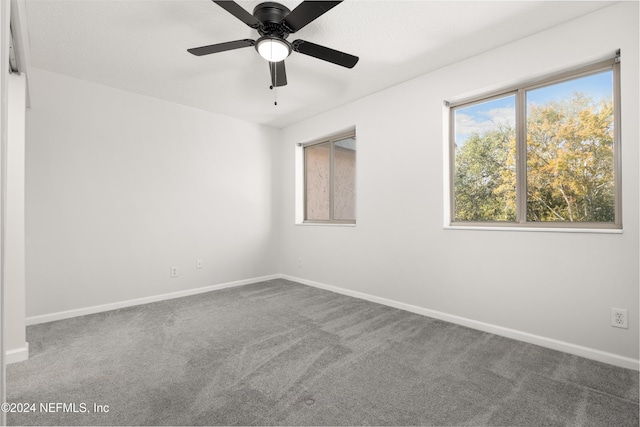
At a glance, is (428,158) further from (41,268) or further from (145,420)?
(41,268)

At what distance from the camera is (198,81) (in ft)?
10.9

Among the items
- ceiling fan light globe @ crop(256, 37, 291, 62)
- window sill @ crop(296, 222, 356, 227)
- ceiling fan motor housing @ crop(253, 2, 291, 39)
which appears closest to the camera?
ceiling fan motor housing @ crop(253, 2, 291, 39)

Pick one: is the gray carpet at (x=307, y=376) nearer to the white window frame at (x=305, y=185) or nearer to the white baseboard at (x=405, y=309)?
the white baseboard at (x=405, y=309)

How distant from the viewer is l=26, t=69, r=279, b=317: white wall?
9.99ft

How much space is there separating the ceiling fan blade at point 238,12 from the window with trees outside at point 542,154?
6.84 ft

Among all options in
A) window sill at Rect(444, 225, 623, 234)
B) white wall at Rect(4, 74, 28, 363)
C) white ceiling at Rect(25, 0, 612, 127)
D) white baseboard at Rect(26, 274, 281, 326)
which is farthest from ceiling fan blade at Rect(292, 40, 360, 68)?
white baseboard at Rect(26, 274, 281, 326)

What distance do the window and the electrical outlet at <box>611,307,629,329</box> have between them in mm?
2661

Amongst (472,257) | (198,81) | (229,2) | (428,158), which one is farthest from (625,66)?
(198,81)

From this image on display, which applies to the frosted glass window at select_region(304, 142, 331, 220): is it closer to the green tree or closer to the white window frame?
the white window frame

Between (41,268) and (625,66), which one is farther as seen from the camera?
(41,268)

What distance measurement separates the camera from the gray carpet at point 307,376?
1.60 meters

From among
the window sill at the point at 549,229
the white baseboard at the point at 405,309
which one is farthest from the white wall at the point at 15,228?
the window sill at the point at 549,229

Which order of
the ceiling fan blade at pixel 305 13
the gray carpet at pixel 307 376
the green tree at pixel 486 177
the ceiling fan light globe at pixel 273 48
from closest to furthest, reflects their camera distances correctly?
1. the gray carpet at pixel 307 376
2. the ceiling fan blade at pixel 305 13
3. the ceiling fan light globe at pixel 273 48
4. the green tree at pixel 486 177

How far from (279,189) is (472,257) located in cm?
318
